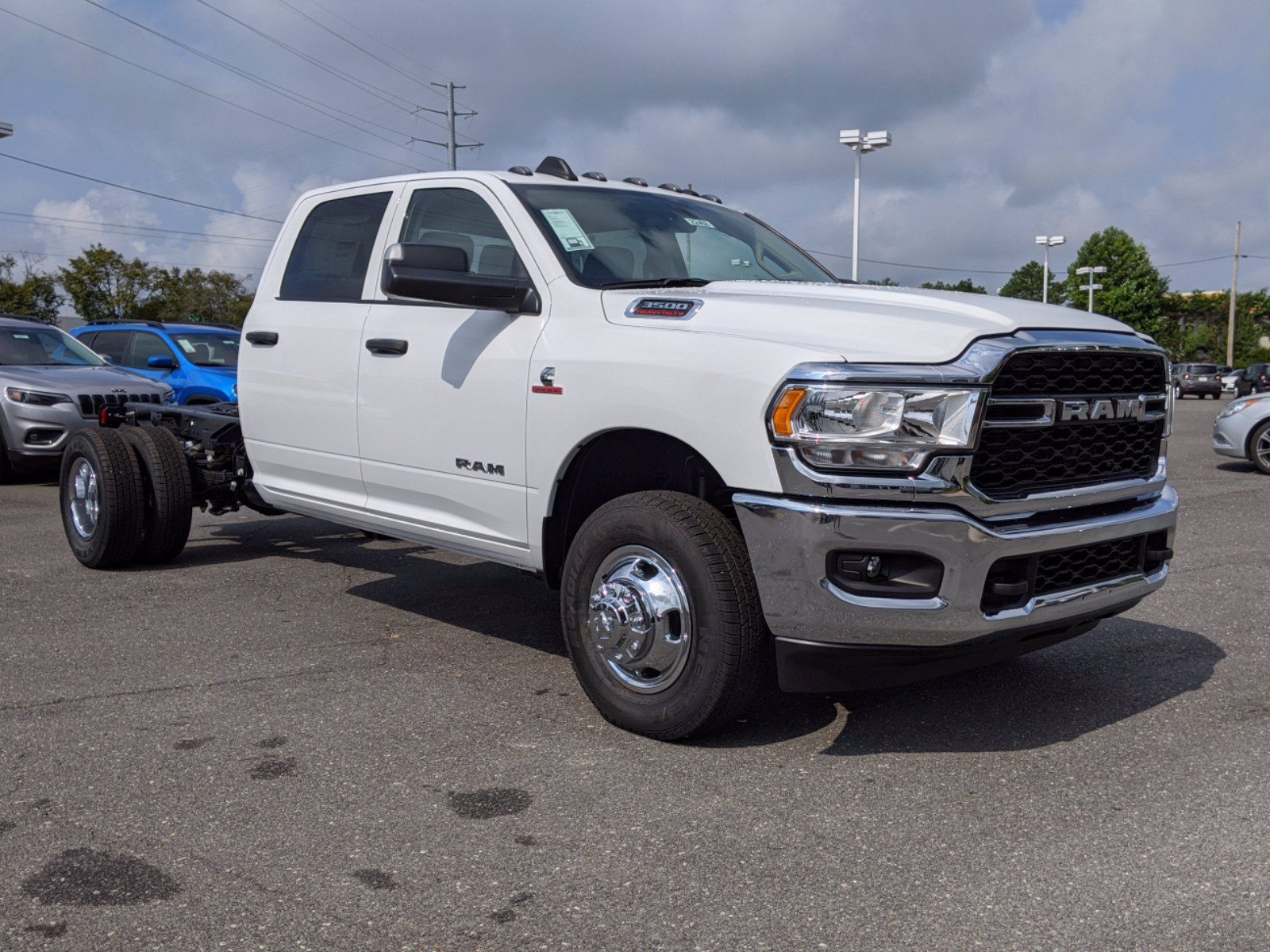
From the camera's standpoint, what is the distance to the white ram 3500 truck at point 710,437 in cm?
348

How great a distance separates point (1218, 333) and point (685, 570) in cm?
10323

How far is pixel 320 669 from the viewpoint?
4.95 metres

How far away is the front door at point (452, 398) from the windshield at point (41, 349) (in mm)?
8569

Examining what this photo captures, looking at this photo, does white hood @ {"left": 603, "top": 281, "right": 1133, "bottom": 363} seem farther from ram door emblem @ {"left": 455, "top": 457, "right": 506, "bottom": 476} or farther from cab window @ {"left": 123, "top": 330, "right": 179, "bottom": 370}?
cab window @ {"left": 123, "top": 330, "right": 179, "bottom": 370}

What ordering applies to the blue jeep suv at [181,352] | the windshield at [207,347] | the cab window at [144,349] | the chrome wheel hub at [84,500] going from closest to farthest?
the chrome wheel hub at [84,500] < the blue jeep suv at [181,352] < the windshield at [207,347] < the cab window at [144,349]

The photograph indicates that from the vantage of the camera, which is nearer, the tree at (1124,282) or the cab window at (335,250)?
A: the cab window at (335,250)

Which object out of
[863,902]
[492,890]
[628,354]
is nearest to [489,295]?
[628,354]

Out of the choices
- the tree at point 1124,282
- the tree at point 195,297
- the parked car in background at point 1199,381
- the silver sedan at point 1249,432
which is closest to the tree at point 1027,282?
the tree at point 1124,282

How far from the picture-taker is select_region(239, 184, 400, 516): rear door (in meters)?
5.30

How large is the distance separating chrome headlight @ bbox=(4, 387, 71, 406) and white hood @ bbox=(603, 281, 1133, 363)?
29.0 ft

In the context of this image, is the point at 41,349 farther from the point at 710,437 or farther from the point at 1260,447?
the point at 1260,447

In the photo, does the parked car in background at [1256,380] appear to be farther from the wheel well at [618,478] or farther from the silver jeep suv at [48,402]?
the wheel well at [618,478]

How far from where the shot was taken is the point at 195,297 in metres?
51.8

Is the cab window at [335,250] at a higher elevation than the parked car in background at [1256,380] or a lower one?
higher
